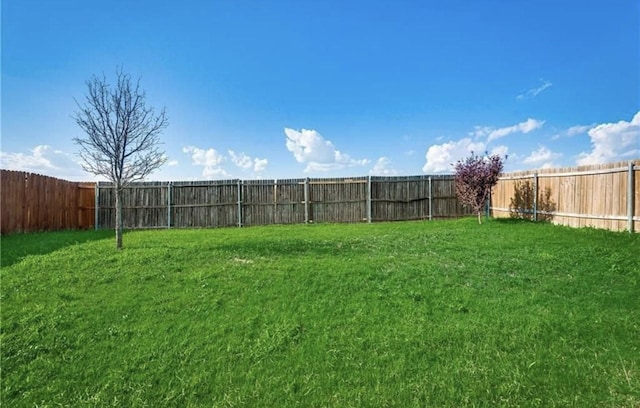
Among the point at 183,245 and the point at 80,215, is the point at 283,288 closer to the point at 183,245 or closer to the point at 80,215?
the point at 183,245

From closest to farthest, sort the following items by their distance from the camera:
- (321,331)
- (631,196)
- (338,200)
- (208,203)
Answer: (321,331)
(631,196)
(208,203)
(338,200)

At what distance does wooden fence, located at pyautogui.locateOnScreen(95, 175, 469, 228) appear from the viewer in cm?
1360

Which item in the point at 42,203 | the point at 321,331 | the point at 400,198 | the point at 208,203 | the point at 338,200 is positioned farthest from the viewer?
the point at 400,198

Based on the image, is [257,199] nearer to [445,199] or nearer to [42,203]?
[42,203]

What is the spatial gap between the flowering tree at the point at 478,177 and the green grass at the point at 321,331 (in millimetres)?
6113

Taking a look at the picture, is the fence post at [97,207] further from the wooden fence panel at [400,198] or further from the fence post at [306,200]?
the wooden fence panel at [400,198]

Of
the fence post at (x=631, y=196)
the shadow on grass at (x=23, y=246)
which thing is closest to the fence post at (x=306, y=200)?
the shadow on grass at (x=23, y=246)

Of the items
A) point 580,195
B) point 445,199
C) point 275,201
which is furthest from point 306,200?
point 580,195

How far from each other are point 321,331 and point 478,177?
10.4m

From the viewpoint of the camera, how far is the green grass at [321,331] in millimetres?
2861

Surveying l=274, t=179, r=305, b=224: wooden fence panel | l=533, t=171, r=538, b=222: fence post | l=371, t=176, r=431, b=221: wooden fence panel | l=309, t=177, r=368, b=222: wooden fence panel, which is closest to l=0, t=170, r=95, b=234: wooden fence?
l=274, t=179, r=305, b=224: wooden fence panel

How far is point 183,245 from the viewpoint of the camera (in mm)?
7609

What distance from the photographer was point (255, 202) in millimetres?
13719

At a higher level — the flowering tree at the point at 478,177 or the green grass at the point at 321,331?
the flowering tree at the point at 478,177
